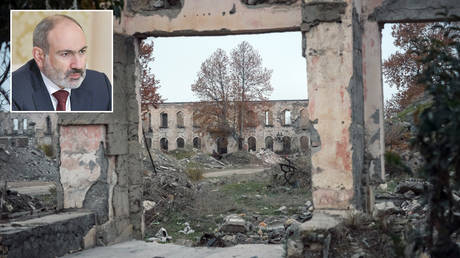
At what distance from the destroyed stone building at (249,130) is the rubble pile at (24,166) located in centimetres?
1997

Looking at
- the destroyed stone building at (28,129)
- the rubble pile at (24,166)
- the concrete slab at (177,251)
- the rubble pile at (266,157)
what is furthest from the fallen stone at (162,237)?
the rubble pile at (266,157)

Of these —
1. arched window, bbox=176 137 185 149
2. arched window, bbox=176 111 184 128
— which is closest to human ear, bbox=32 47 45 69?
arched window, bbox=176 111 184 128

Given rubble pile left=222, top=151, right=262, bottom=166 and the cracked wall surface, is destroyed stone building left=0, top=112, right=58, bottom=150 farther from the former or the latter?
the cracked wall surface

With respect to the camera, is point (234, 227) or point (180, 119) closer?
point (234, 227)

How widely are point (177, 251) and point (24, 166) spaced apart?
14.3 m

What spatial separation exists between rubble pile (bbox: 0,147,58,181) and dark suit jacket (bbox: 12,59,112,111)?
1284 cm

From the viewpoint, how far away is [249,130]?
130 feet

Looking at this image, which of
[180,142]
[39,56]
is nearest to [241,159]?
[180,142]

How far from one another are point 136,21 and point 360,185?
3.51m

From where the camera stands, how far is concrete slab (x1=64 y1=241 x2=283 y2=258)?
5422 mm

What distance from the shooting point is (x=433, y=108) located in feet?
9.30

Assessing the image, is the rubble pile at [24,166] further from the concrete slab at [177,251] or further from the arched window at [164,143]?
the arched window at [164,143]

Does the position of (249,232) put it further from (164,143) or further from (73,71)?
(164,143)

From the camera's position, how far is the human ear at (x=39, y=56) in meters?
4.71
